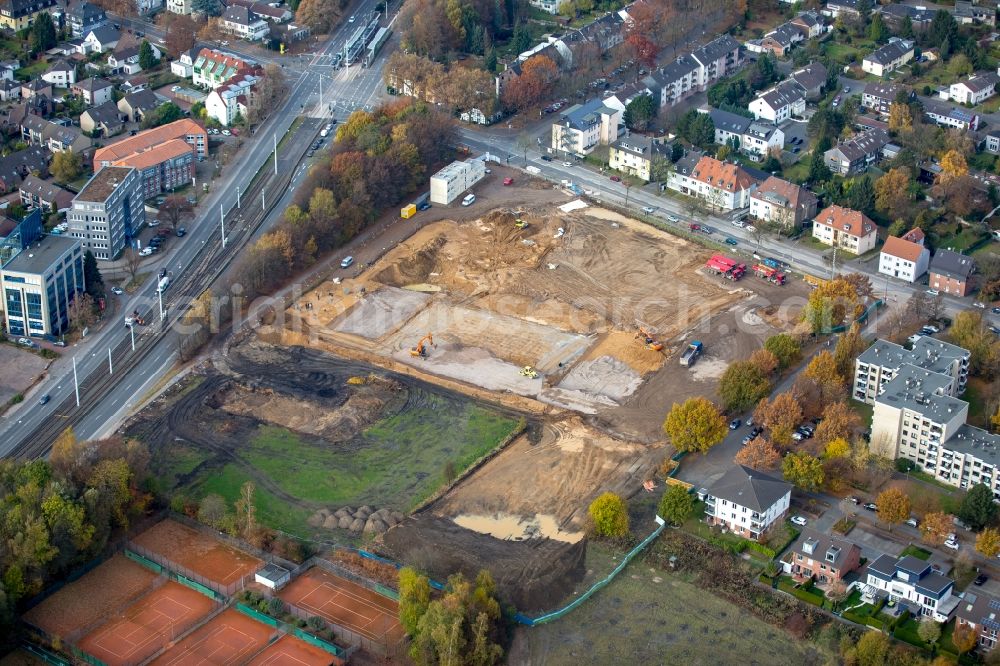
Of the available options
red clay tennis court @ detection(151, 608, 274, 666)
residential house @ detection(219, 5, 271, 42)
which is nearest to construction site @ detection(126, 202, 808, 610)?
red clay tennis court @ detection(151, 608, 274, 666)

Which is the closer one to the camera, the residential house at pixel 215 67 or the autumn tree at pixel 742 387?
the autumn tree at pixel 742 387

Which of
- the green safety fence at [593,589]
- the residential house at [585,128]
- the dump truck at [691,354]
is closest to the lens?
the green safety fence at [593,589]

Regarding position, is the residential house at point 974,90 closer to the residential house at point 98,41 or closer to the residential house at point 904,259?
the residential house at point 904,259

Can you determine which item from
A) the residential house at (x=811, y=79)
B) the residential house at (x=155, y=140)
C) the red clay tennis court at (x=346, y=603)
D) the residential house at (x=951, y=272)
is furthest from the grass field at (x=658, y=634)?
the residential house at (x=811, y=79)

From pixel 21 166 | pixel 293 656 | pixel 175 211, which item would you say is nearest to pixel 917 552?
pixel 293 656

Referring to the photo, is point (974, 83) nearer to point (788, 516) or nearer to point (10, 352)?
point (788, 516)

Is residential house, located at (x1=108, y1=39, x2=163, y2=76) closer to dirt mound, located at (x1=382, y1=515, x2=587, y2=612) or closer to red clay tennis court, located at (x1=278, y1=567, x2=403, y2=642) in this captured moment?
dirt mound, located at (x1=382, y1=515, x2=587, y2=612)
